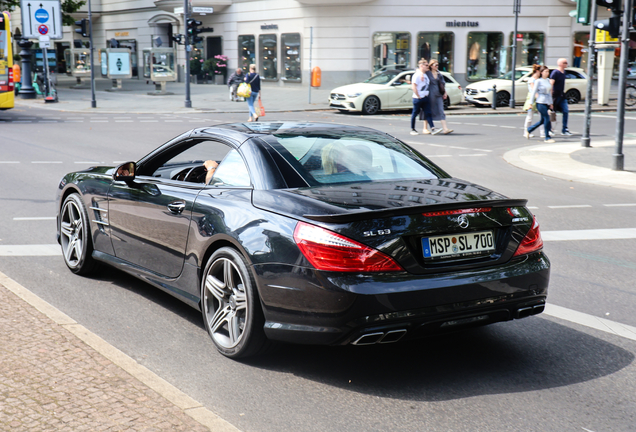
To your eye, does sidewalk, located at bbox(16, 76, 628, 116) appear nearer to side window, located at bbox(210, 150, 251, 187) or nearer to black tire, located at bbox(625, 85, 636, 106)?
black tire, located at bbox(625, 85, 636, 106)

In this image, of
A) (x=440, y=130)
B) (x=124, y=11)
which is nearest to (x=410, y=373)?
(x=440, y=130)

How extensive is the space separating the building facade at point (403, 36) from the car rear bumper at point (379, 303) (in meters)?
34.9

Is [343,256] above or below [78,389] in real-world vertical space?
above

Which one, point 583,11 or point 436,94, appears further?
point 436,94

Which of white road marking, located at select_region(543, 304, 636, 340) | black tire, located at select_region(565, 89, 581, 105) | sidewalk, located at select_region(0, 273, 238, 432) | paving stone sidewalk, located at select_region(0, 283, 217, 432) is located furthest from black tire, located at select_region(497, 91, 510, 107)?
paving stone sidewalk, located at select_region(0, 283, 217, 432)

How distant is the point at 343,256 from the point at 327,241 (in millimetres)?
117

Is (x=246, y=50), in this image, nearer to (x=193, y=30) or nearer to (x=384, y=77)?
(x=193, y=30)

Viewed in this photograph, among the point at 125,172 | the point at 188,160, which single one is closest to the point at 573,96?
the point at 188,160

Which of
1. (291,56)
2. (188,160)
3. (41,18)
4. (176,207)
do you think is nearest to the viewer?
(176,207)

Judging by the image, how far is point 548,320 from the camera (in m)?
5.29

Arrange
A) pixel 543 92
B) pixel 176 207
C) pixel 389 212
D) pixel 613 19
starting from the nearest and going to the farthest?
1. pixel 389 212
2. pixel 176 207
3. pixel 613 19
4. pixel 543 92

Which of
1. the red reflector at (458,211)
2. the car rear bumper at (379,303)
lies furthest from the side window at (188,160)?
the red reflector at (458,211)

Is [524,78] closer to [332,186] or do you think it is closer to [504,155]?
[504,155]

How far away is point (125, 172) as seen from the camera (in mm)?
5664
